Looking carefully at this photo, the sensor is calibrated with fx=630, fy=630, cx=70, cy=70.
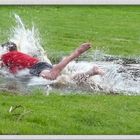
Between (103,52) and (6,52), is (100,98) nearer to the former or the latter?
(103,52)

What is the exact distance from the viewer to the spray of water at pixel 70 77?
2773 millimetres

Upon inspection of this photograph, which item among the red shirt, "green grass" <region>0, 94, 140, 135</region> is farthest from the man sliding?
"green grass" <region>0, 94, 140, 135</region>

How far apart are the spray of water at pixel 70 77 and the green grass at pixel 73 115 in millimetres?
50

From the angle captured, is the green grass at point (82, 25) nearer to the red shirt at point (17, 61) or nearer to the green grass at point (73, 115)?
the red shirt at point (17, 61)

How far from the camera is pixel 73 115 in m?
2.64

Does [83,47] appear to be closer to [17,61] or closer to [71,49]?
[71,49]

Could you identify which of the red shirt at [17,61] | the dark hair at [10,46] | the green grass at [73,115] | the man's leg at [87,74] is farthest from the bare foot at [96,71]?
the dark hair at [10,46]

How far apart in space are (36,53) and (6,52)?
0.13 m

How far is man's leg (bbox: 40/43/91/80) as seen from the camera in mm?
2760

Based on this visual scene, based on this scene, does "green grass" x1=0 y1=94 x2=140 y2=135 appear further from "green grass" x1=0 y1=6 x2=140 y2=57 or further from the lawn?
"green grass" x1=0 y1=6 x2=140 y2=57

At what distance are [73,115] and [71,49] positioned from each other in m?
0.30

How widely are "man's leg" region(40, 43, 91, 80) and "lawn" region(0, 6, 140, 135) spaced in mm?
25

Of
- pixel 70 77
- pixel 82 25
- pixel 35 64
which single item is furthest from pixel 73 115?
pixel 82 25

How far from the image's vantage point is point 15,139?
8.42 ft
